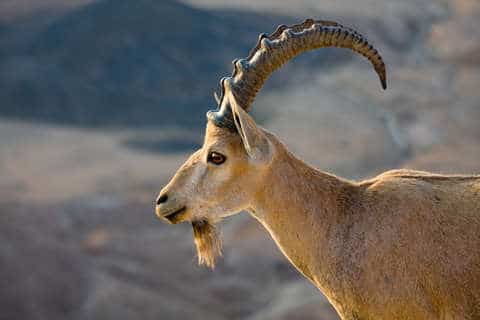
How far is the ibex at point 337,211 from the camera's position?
8203mm

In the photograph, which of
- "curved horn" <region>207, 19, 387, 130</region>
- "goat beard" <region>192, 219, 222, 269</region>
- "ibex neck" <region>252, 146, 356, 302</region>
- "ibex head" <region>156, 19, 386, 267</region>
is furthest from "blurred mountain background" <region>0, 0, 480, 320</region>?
"curved horn" <region>207, 19, 387, 130</region>

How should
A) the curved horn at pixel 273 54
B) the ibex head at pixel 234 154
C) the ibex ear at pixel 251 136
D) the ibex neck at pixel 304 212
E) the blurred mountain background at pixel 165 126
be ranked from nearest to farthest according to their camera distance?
the ibex ear at pixel 251 136, the ibex neck at pixel 304 212, the ibex head at pixel 234 154, the curved horn at pixel 273 54, the blurred mountain background at pixel 165 126

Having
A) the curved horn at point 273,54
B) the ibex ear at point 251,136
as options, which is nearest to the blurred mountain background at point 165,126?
the curved horn at point 273,54

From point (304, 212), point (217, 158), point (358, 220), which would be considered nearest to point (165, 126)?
point (217, 158)

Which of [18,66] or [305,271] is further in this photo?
[18,66]

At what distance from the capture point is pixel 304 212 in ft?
29.5

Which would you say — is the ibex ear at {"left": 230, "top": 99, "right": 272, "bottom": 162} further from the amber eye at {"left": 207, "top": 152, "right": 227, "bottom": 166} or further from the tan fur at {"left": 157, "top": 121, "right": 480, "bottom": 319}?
the amber eye at {"left": 207, "top": 152, "right": 227, "bottom": 166}

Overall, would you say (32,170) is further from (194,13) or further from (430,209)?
(430,209)

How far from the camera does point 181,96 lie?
97062 millimetres

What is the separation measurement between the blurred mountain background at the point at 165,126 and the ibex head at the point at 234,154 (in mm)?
42763

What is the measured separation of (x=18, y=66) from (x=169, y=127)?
832 inches

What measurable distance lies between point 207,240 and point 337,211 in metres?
1.50

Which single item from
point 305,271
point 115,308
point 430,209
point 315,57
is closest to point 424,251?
point 430,209

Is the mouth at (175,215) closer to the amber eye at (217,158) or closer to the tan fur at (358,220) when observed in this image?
the tan fur at (358,220)
